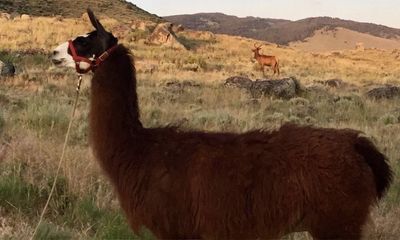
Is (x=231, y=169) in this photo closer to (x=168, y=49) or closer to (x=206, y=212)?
(x=206, y=212)

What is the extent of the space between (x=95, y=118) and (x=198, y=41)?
4529 cm

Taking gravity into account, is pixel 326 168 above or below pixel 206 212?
above

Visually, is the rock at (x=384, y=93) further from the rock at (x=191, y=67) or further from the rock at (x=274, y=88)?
the rock at (x=191, y=67)

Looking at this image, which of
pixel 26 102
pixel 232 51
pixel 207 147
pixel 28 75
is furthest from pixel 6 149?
pixel 232 51

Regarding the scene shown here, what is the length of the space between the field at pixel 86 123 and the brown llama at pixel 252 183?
82cm

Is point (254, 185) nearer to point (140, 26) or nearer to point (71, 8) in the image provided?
point (140, 26)

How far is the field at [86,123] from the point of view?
235 inches

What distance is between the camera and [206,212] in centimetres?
413

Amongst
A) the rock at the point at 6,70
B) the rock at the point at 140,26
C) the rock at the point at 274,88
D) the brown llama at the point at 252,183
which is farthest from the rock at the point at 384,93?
the rock at the point at 140,26

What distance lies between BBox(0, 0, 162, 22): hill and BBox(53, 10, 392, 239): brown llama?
50487mm

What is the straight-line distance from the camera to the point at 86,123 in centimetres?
1087

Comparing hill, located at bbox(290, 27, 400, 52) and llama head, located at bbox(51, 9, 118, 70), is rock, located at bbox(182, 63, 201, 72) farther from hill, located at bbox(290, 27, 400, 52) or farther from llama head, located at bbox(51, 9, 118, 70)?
hill, located at bbox(290, 27, 400, 52)

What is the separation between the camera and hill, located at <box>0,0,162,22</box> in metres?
55.8

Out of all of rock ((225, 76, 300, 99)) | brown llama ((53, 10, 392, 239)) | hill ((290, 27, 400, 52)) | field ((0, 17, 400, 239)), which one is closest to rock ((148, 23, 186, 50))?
field ((0, 17, 400, 239))
